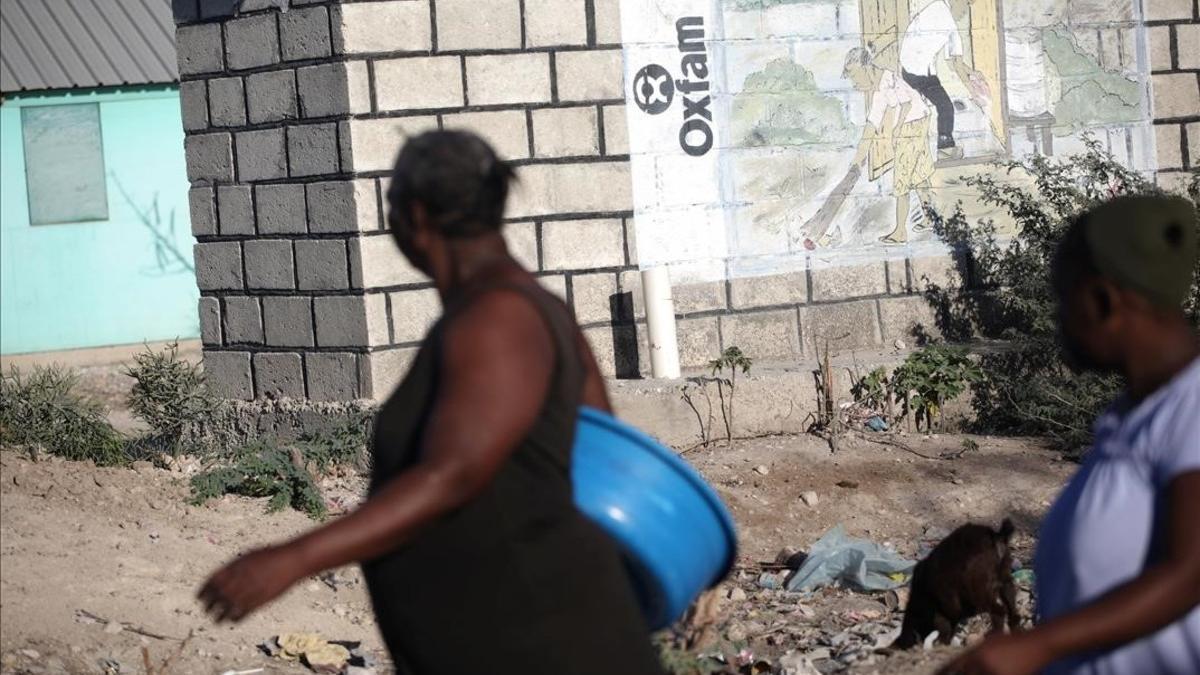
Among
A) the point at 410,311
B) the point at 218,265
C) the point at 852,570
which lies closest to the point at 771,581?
the point at 852,570

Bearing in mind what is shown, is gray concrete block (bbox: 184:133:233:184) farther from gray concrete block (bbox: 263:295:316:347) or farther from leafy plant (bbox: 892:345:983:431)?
leafy plant (bbox: 892:345:983:431)

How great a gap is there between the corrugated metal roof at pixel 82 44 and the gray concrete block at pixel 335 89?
775 cm

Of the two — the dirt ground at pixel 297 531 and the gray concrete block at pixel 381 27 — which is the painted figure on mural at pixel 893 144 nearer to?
the dirt ground at pixel 297 531

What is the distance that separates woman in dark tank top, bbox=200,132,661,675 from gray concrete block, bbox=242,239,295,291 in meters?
→ 6.18

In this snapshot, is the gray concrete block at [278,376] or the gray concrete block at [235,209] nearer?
the gray concrete block at [278,376]

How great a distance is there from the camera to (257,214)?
8617 millimetres

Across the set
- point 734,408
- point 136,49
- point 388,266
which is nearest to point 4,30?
point 136,49

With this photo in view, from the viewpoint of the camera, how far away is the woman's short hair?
93.8 inches

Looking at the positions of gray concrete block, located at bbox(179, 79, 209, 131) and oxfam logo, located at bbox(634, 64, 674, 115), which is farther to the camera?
gray concrete block, located at bbox(179, 79, 209, 131)

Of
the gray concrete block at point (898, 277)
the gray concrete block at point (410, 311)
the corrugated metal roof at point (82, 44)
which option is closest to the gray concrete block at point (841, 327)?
the gray concrete block at point (898, 277)

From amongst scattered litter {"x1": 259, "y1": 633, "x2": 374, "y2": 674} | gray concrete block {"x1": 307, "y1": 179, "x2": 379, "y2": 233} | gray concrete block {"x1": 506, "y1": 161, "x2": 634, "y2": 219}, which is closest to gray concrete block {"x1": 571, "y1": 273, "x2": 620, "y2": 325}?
gray concrete block {"x1": 506, "y1": 161, "x2": 634, "y2": 219}

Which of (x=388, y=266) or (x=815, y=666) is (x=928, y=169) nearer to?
(x=388, y=266)

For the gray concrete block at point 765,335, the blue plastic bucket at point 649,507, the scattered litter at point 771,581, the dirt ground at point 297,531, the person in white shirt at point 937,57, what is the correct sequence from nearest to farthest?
the blue plastic bucket at point 649,507
the dirt ground at point 297,531
the scattered litter at point 771,581
the gray concrete block at point 765,335
the person in white shirt at point 937,57

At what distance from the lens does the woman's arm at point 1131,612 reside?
2.14 metres
